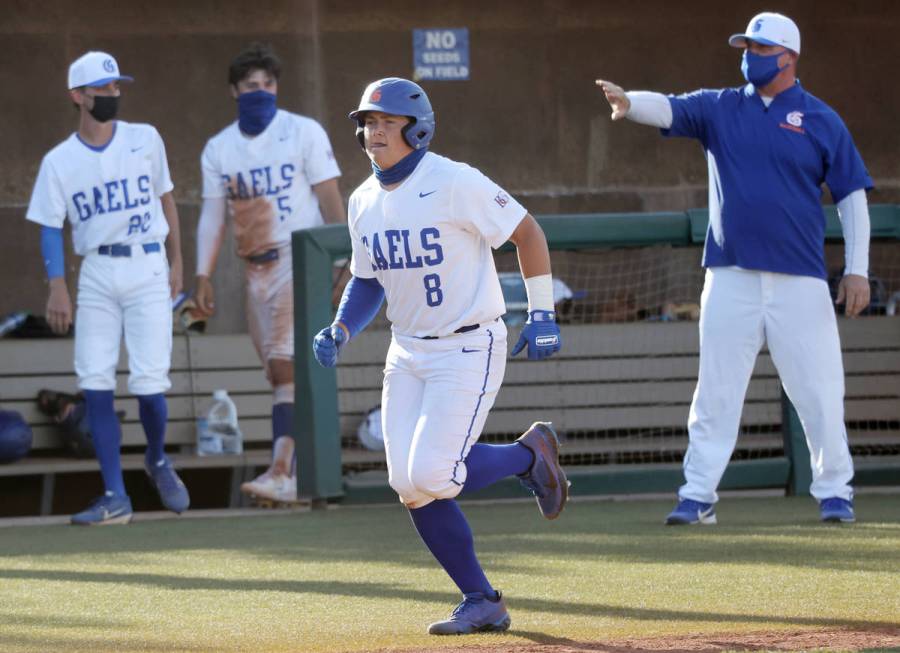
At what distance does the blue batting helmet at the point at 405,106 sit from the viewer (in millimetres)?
4627

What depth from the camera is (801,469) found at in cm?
820

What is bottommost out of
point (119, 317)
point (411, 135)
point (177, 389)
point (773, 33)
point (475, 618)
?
point (475, 618)

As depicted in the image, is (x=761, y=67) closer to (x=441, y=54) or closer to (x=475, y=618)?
(x=475, y=618)

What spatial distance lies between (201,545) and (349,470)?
1.99 metres

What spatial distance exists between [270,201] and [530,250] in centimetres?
383

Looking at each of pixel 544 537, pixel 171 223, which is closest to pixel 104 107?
pixel 171 223

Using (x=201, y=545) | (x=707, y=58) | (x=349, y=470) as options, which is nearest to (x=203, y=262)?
(x=349, y=470)

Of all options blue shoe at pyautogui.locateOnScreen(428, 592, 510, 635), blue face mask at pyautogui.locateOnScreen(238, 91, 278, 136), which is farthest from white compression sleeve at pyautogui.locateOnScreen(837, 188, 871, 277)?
blue face mask at pyautogui.locateOnScreen(238, 91, 278, 136)

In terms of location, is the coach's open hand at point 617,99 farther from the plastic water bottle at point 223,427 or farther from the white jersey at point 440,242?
the plastic water bottle at point 223,427

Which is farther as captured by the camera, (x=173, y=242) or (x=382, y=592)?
(x=173, y=242)

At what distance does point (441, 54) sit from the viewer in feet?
35.0

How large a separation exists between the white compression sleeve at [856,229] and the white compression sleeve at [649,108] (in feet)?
2.58

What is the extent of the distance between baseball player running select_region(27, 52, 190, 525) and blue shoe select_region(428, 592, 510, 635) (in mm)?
3565

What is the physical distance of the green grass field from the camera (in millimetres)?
4418
